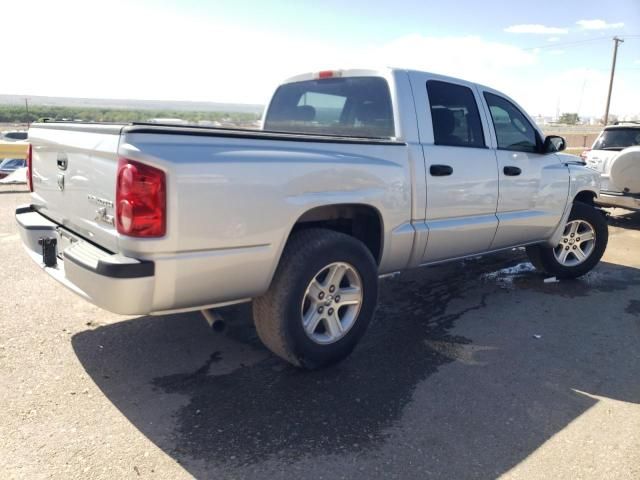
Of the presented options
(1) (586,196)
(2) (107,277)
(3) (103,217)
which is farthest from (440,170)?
(1) (586,196)

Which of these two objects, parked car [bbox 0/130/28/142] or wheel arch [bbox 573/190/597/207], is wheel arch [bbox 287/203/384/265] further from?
parked car [bbox 0/130/28/142]

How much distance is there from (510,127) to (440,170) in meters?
1.36

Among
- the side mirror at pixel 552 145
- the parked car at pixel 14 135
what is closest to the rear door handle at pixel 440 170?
the side mirror at pixel 552 145

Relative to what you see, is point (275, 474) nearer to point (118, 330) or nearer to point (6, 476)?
point (6, 476)

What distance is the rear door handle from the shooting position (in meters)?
4.11

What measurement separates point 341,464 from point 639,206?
7574mm

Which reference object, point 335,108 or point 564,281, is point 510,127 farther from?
point 564,281

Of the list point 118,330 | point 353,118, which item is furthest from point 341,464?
point 353,118

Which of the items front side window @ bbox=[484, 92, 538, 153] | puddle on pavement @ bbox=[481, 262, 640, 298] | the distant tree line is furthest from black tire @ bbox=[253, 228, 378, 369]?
the distant tree line

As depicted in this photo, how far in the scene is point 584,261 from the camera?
5.97 meters

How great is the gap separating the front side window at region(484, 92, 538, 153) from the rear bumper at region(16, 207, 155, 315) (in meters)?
3.41

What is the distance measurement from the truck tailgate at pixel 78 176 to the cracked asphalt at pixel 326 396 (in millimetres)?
934

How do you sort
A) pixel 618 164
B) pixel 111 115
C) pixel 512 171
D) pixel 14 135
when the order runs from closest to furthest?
pixel 512 171
pixel 618 164
pixel 14 135
pixel 111 115

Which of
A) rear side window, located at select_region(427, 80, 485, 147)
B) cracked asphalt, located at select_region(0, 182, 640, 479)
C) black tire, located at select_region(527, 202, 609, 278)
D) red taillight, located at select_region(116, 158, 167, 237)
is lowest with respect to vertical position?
cracked asphalt, located at select_region(0, 182, 640, 479)
